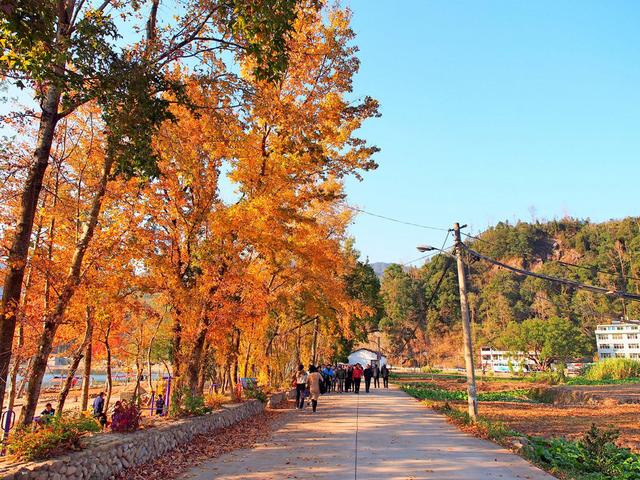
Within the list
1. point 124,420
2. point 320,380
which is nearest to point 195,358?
point 124,420

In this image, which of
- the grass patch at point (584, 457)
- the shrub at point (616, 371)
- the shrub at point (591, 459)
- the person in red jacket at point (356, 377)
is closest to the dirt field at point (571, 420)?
the grass patch at point (584, 457)

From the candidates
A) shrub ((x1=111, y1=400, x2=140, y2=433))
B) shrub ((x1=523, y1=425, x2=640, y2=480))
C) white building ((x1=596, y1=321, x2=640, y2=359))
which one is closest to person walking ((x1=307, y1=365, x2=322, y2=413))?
shrub ((x1=523, y1=425, x2=640, y2=480))

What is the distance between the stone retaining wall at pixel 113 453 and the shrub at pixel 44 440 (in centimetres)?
19

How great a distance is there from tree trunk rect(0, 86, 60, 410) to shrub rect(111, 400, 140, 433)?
2123mm

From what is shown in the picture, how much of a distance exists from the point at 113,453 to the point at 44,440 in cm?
135

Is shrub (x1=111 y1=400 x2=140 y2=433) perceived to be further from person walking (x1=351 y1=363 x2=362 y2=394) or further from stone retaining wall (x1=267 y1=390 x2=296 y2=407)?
person walking (x1=351 y1=363 x2=362 y2=394)

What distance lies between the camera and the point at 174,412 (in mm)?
11242

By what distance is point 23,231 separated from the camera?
6801 millimetres

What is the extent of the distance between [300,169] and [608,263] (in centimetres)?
12622

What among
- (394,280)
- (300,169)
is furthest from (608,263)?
(300,169)

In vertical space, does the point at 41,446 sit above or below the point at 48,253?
below

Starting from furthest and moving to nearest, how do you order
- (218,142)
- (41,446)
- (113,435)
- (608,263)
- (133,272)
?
(608,263)
(133,272)
(218,142)
(113,435)
(41,446)

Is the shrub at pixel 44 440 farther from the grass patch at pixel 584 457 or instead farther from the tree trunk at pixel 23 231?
the grass patch at pixel 584 457

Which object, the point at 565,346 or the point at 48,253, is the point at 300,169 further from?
the point at 565,346
